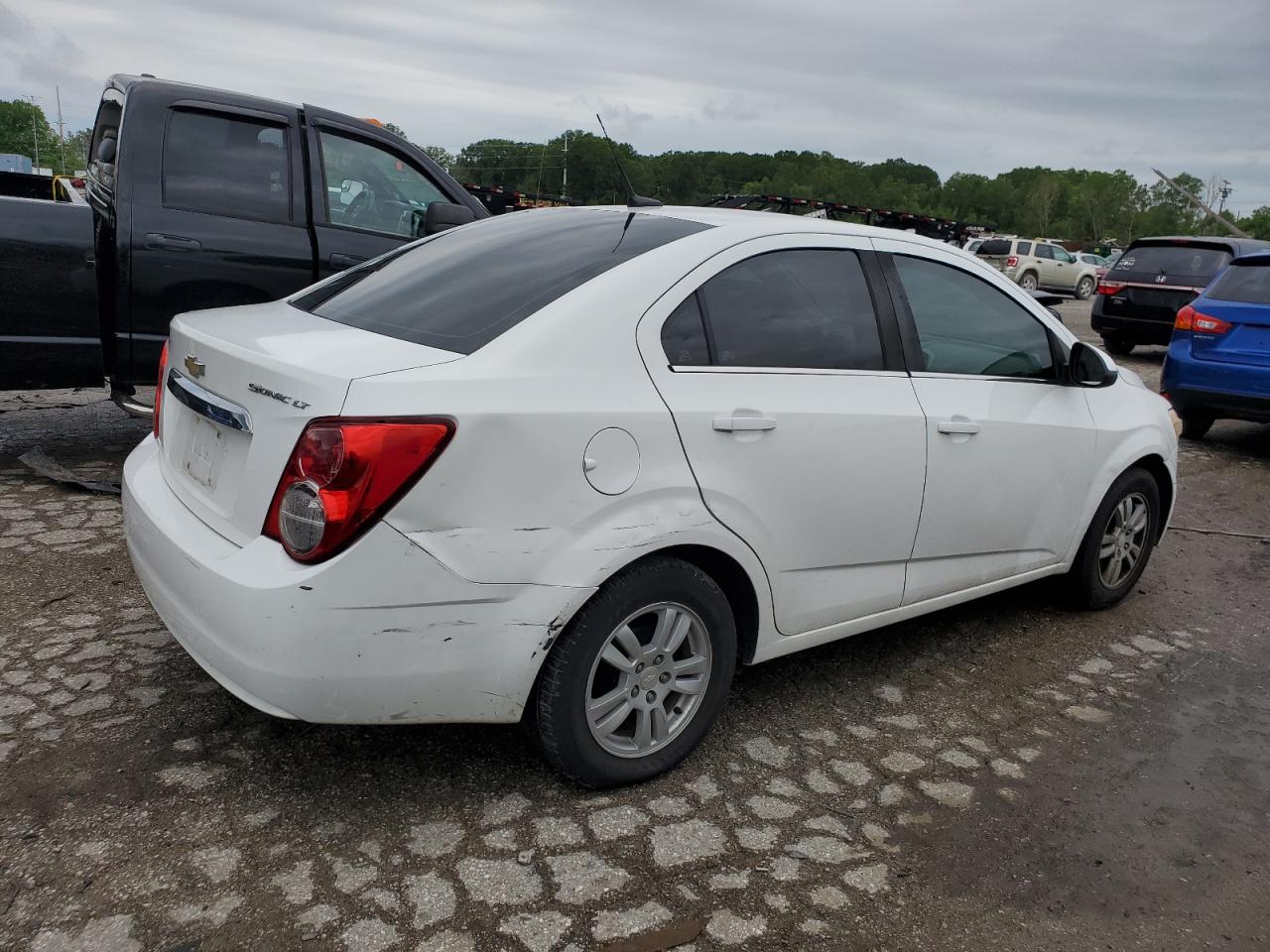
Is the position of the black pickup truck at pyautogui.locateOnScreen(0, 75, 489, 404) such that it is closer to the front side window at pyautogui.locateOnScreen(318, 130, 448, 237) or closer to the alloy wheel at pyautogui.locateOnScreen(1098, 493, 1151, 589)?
the front side window at pyautogui.locateOnScreen(318, 130, 448, 237)

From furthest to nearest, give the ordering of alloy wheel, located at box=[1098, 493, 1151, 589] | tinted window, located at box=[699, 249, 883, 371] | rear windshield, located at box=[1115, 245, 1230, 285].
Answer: rear windshield, located at box=[1115, 245, 1230, 285] → alloy wheel, located at box=[1098, 493, 1151, 589] → tinted window, located at box=[699, 249, 883, 371]

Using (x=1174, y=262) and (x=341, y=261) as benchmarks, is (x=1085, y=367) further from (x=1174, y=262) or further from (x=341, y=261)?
(x=1174, y=262)

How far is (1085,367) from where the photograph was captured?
4.08 meters

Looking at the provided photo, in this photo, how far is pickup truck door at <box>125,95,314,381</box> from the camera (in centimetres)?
532

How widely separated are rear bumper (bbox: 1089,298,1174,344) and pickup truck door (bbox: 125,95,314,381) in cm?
1046

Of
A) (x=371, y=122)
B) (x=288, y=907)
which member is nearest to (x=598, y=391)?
(x=288, y=907)

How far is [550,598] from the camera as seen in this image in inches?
101

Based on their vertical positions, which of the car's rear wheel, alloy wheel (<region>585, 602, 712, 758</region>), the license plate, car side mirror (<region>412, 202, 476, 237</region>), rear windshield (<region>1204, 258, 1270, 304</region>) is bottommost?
alloy wheel (<region>585, 602, 712, 758</region>)

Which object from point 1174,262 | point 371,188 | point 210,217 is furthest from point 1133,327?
point 210,217

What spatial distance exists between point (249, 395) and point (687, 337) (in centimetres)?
113

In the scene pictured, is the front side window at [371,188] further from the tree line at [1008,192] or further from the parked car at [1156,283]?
the tree line at [1008,192]

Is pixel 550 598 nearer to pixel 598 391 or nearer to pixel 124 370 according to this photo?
pixel 598 391

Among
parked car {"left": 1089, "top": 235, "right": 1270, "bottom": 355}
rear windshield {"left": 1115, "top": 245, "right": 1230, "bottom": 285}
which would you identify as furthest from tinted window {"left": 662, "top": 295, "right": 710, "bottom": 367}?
rear windshield {"left": 1115, "top": 245, "right": 1230, "bottom": 285}

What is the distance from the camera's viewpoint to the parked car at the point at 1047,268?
106ft
